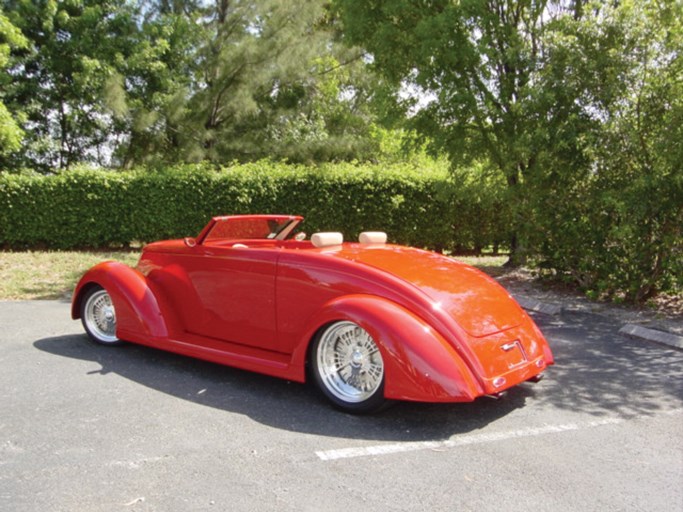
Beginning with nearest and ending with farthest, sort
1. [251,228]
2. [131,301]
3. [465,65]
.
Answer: [131,301] → [251,228] → [465,65]

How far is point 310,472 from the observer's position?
121 inches

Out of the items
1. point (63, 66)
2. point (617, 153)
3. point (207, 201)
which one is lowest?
point (207, 201)

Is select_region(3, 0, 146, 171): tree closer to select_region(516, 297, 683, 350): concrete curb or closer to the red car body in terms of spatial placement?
the red car body

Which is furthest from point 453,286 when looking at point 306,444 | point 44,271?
point 44,271

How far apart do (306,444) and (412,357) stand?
835 millimetres

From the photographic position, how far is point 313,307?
4.20 metres

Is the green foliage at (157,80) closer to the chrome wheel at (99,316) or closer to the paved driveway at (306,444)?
the chrome wheel at (99,316)

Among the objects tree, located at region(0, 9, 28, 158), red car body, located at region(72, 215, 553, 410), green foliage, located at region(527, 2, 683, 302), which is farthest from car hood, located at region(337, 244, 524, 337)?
tree, located at region(0, 9, 28, 158)

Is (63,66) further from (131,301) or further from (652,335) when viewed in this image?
(652,335)

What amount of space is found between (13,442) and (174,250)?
2.16 metres

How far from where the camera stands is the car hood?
3998 mm

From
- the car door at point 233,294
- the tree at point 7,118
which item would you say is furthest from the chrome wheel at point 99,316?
the tree at point 7,118

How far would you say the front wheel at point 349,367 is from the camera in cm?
385

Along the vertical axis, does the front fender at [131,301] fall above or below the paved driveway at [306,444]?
above
